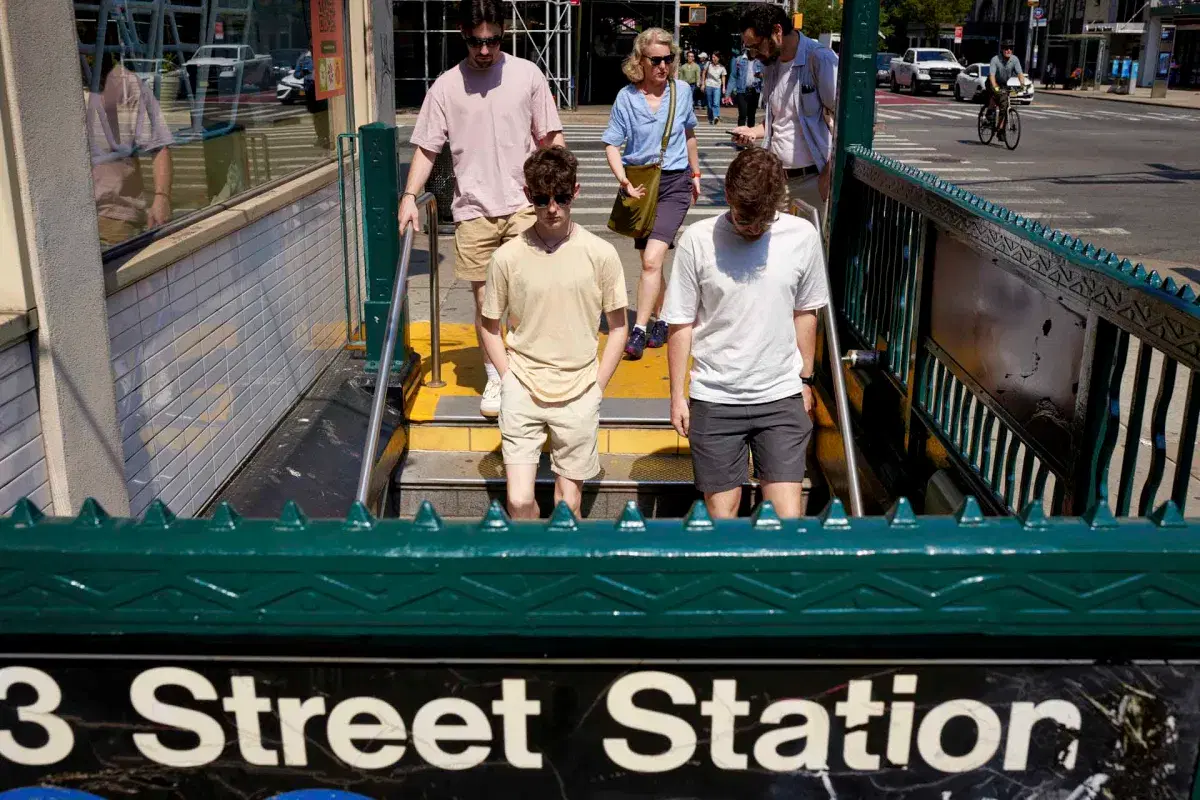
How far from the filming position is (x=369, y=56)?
7836mm

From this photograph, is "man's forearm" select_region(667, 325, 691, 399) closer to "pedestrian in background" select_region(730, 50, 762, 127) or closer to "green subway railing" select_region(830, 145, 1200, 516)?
"green subway railing" select_region(830, 145, 1200, 516)

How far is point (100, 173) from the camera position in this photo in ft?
13.4

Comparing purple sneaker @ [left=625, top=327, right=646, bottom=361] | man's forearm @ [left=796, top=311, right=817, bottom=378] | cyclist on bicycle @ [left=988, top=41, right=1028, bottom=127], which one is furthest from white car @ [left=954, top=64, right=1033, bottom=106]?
man's forearm @ [left=796, top=311, right=817, bottom=378]

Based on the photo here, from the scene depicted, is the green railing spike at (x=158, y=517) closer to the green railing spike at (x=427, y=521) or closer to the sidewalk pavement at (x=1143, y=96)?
the green railing spike at (x=427, y=521)

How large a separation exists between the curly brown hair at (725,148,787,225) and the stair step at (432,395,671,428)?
5.91ft

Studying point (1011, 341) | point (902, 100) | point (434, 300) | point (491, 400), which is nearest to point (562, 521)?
point (1011, 341)

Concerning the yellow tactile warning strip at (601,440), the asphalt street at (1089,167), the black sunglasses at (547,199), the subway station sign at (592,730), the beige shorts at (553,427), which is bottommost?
the asphalt street at (1089,167)

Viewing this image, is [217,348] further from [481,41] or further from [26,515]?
[26,515]

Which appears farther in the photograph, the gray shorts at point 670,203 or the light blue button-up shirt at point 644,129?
the gray shorts at point 670,203

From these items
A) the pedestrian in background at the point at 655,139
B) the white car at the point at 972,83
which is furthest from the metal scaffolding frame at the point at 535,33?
the pedestrian in background at the point at 655,139

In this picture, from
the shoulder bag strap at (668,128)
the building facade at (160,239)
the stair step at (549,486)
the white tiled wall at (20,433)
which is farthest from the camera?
the shoulder bag strap at (668,128)

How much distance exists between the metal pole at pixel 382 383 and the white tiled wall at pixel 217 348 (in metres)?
0.68

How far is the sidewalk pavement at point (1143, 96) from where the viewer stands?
128 ft

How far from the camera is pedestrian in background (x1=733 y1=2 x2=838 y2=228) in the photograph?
6203 millimetres
